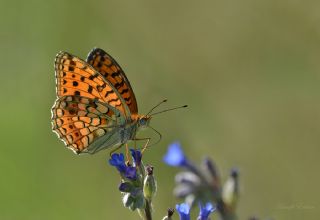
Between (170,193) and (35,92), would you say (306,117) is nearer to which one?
(170,193)

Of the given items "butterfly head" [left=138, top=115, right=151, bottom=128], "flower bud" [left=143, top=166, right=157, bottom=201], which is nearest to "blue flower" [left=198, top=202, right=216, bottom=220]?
"flower bud" [left=143, top=166, right=157, bottom=201]

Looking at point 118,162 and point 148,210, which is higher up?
point 118,162

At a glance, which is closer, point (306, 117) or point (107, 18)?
point (306, 117)

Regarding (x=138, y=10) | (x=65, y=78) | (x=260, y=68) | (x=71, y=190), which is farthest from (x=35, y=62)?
(x=65, y=78)

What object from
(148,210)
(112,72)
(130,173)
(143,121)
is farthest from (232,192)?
(112,72)

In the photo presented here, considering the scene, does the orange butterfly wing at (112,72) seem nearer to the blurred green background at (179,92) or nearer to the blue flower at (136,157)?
the blue flower at (136,157)

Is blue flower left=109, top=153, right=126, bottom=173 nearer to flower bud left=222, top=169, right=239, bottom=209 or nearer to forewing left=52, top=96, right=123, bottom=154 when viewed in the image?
flower bud left=222, top=169, right=239, bottom=209

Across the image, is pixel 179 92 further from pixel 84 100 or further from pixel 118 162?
pixel 118 162
